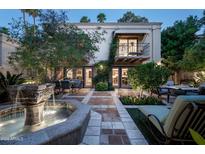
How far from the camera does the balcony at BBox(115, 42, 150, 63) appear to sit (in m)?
16.8

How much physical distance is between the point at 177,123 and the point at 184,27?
18812 mm

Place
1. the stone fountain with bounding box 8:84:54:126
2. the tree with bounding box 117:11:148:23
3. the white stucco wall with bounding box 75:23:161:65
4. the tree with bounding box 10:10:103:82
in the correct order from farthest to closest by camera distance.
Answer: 1. the tree with bounding box 117:11:148:23
2. the white stucco wall with bounding box 75:23:161:65
3. the tree with bounding box 10:10:103:82
4. the stone fountain with bounding box 8:84:54:126

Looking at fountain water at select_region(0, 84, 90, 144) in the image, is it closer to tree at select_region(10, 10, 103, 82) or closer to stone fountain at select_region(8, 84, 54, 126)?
stone fountain at select_region(8, 84, 54, 126)

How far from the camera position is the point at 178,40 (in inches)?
761

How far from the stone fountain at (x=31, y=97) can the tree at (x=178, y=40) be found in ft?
52.6

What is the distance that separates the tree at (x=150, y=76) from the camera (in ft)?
26.7

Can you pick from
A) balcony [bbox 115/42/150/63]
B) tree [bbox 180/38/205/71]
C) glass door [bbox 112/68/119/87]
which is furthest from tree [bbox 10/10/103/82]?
glass door [bbox 112/68/119/87]

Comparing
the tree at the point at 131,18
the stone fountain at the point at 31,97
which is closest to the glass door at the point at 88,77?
the stone fountain at the point at 31,97

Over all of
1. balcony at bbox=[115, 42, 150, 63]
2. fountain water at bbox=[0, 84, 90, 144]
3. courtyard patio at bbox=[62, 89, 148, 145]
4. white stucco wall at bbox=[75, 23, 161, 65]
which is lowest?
courtyard patio at bbox=[62, 89, 148, 145]

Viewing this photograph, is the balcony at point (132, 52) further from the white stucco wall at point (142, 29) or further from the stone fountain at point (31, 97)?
the stone fountain at point (31, 97)

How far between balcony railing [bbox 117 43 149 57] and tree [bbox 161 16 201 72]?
2.66 metres

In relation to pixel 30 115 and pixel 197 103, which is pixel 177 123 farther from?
pixel 30 115

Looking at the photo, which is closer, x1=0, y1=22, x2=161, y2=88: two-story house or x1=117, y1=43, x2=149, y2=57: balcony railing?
x1=117, y1=43, x2=149, y2=57: balcony railing
